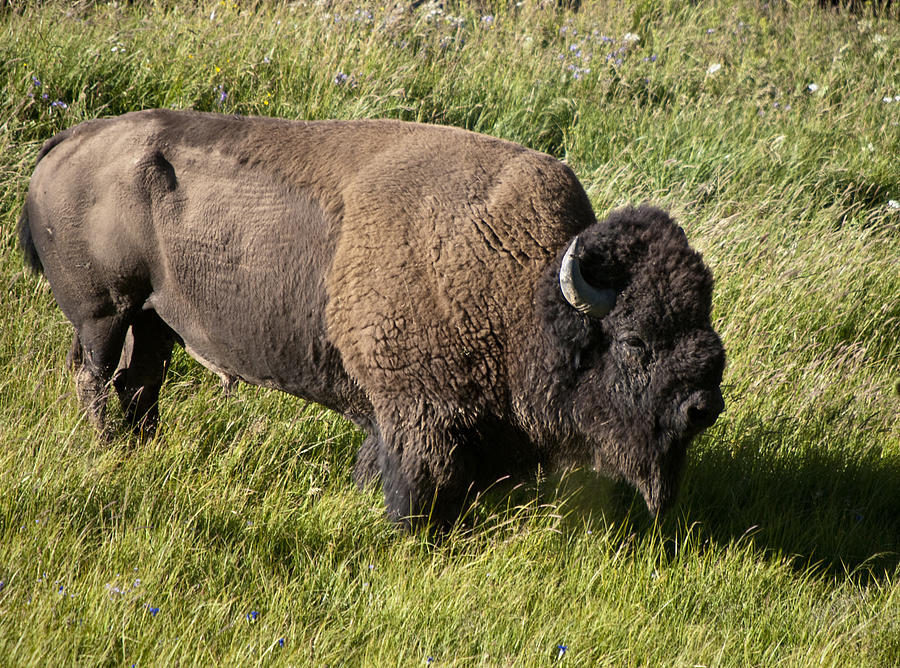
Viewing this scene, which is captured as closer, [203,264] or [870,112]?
[203,264]

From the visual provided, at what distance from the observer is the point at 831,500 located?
4.21m

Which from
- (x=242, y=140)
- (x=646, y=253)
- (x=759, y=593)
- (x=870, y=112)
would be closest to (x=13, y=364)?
(x=242, y=140)

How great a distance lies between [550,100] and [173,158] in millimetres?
4340

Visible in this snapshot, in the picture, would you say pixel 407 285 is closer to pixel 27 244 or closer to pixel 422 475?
pixel 422 475

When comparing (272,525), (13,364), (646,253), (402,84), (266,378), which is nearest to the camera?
(646,253)

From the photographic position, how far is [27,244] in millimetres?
3904

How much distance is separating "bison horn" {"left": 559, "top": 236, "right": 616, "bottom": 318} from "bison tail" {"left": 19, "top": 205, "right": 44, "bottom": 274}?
92.8 inches

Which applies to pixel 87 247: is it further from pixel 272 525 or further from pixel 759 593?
pixel 759 593

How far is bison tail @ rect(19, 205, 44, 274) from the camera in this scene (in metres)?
3.89

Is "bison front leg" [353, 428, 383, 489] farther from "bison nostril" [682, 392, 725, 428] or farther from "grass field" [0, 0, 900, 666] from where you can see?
"bison nostril" [682, 392, 725, 428]

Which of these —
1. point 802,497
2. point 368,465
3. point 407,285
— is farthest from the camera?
point 802,497

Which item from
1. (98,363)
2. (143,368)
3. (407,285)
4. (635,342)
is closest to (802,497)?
(635,342)

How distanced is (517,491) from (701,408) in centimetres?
110

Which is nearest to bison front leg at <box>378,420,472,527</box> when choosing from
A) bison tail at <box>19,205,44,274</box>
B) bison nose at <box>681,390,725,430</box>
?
bison nose at <box>681,390,725,430</box>
